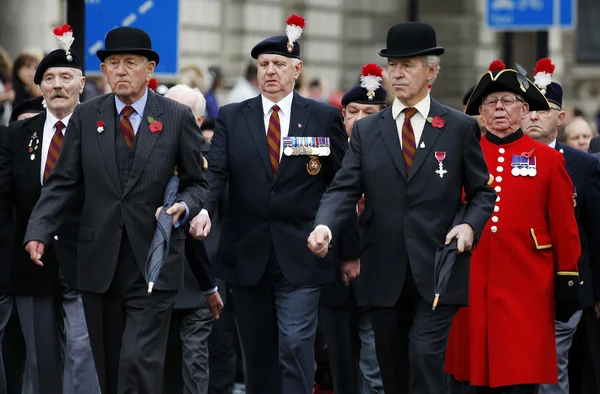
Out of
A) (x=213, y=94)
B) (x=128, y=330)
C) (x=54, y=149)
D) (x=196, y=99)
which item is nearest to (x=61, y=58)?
(x=54, y=149)

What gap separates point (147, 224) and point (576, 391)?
414 cm

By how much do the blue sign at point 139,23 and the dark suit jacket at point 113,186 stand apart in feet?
8.06

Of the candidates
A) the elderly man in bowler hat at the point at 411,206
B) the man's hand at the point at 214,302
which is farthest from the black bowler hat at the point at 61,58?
the elderly man in bowler hat at the point at 411,206

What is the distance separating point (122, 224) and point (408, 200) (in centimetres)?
156

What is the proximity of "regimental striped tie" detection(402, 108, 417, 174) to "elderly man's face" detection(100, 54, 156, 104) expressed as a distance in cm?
147

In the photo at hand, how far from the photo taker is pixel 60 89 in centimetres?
1028

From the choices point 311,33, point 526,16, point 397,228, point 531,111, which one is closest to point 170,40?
point 531,111

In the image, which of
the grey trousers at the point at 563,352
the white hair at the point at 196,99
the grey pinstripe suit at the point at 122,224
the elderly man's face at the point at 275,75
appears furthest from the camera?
the white hair at the point at 196,99

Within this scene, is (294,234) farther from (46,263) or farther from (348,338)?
(46,263)

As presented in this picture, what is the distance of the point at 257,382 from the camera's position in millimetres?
10023

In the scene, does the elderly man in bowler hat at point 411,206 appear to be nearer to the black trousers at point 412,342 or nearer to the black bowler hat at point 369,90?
the black trousers at point 412,342

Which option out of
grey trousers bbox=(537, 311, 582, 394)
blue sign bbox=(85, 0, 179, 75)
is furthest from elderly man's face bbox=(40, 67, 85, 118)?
grey trousers bbox=(537, 311, 582, 394)

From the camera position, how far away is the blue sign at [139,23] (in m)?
11.5

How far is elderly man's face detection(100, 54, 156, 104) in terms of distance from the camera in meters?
8.96
